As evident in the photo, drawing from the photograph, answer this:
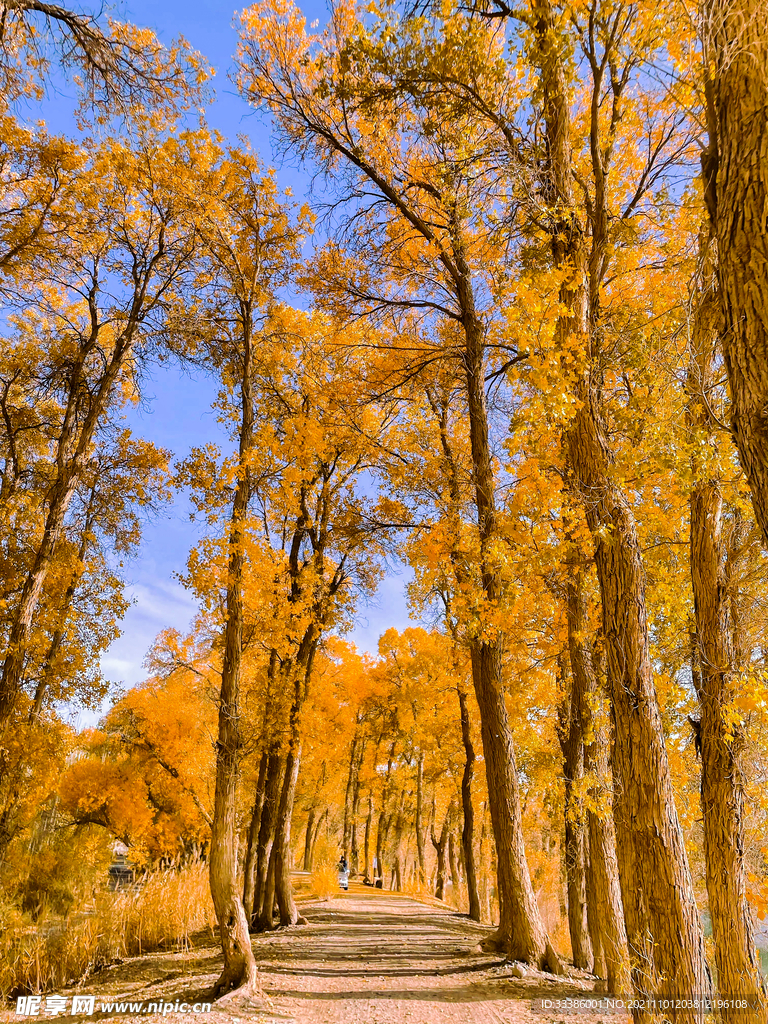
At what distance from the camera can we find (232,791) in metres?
6.25

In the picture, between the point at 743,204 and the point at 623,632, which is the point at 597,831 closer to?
the point at 623,632

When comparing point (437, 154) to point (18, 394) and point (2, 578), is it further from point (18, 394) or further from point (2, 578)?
point (2, 578)

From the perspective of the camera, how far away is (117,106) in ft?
18.1

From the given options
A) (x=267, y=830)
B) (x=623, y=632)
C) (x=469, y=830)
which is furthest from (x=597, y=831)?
(x=469, y=830)

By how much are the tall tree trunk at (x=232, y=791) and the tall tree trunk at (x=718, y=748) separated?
14.9 ft

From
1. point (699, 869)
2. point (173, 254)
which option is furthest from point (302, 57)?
point (699, 869)

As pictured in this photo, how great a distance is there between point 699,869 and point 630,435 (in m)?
9.60

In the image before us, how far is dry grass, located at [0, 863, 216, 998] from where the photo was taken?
20.0 ft

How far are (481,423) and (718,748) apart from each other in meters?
4.77

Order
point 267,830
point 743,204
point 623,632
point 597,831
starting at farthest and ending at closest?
point 267,830
point 597,831
point 623,632
point 743,204

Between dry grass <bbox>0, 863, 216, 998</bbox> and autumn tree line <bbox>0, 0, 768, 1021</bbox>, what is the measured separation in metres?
1.09

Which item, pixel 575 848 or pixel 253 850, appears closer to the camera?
pixel 575 848

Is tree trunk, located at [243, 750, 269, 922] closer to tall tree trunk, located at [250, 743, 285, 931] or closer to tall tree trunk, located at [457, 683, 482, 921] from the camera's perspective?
tall tree trunk, located at [250, 743, 285, 931]

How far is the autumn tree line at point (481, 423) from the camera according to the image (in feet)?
12.4
